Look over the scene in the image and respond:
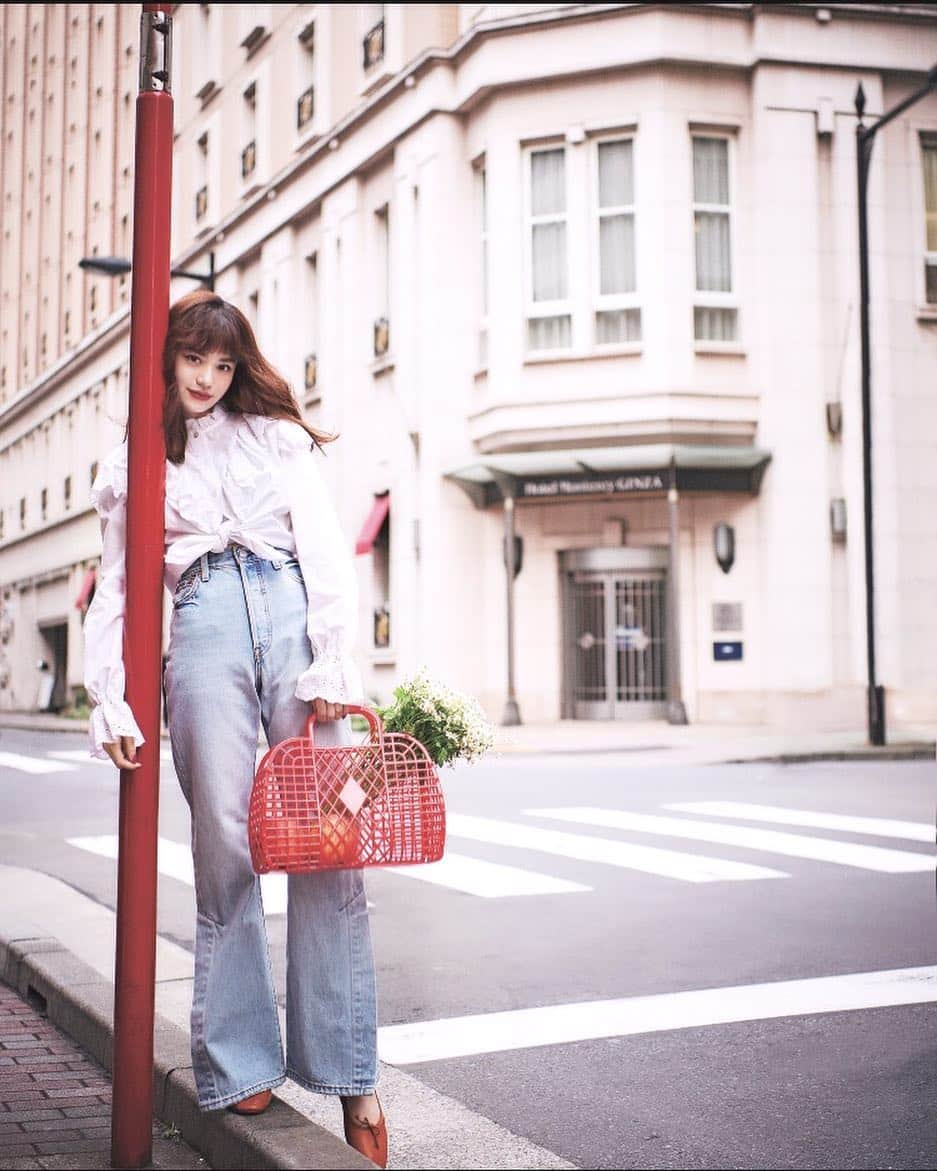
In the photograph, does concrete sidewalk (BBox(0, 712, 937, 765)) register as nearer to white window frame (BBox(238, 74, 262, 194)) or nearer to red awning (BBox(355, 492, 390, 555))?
red awning (BBox(355, 492, 390, 555))

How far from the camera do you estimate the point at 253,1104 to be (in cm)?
338

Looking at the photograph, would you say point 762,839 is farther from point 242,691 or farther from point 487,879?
point 242,691

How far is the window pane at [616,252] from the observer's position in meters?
23.6

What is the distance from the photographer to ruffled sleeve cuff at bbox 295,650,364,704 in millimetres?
3334

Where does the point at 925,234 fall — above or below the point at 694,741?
above

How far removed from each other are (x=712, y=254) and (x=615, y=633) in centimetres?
593

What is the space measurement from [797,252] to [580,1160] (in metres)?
20.9

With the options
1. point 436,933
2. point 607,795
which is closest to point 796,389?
point 607,795

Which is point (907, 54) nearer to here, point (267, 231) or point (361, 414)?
point (361, 414)

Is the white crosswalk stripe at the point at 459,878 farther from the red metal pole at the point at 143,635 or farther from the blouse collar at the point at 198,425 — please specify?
the blouse collar at the point at 198,425

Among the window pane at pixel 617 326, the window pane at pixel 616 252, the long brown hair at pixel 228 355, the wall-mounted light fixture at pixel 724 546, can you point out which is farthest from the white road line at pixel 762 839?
the window pane at pixel 616 252

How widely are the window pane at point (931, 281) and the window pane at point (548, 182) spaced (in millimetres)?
5480

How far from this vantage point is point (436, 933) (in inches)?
264

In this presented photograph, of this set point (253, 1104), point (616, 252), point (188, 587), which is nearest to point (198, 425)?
point (188, 587)
